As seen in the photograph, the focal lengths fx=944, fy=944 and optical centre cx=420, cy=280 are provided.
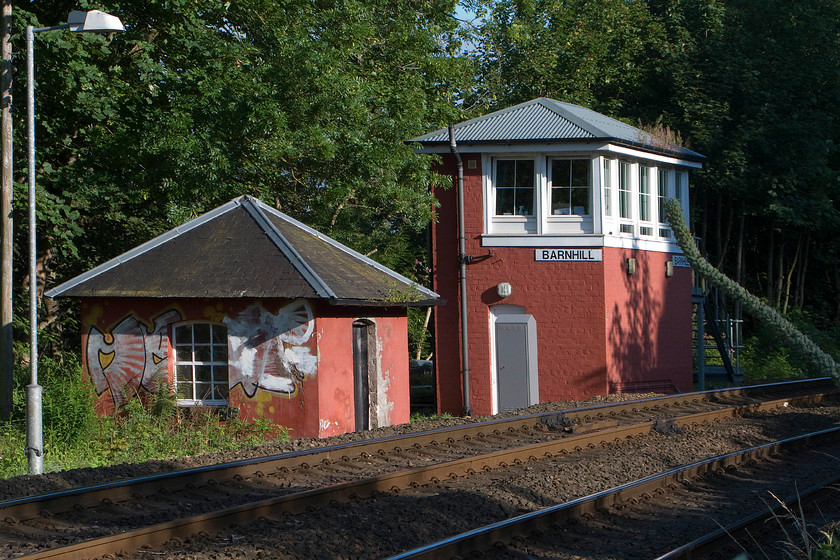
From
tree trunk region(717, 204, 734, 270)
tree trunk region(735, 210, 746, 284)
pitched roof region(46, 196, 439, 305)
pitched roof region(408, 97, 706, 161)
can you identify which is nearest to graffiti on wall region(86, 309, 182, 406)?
pitched roof region(46, 196, 439, 305)

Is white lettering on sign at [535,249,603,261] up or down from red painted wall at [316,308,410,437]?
up

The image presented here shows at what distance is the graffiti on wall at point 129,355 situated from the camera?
1545 cm

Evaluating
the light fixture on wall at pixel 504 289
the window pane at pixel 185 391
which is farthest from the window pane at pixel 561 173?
the window pane at pixel 185 391

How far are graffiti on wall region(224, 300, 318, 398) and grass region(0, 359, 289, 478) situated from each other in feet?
2.12

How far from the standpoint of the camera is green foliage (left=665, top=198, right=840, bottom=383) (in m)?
6.07

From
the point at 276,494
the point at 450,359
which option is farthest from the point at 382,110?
the point at 276,494

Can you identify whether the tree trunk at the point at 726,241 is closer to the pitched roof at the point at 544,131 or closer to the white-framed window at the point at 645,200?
the pitched roof at the point at 544,131

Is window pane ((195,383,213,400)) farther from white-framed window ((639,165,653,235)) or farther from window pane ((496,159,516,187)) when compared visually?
white-framed window ((639,165,653,235))

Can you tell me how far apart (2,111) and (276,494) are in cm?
767

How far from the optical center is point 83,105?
1831 cm

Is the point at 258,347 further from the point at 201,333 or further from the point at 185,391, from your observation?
the point at 185,391

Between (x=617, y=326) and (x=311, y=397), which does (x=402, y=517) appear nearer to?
(x=311, y=397)

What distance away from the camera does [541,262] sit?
66.0 ft

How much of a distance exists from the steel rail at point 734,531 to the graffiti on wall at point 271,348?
7686mm
